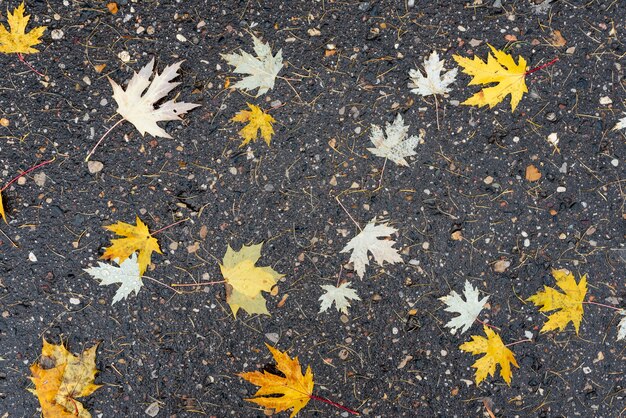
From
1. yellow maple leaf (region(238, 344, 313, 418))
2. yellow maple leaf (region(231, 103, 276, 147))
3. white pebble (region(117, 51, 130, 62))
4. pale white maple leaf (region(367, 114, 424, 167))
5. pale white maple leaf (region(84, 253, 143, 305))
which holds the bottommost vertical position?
yellow maple leaf (region(238, 344, 313, 418))

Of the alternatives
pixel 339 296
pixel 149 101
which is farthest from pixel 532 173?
pixel 149 101

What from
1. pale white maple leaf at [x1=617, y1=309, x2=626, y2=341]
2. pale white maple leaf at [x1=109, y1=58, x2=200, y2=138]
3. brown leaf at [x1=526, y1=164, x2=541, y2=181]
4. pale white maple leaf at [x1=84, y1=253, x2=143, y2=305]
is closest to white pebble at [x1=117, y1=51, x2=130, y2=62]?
pale white maple leaf at [x1=109, y1=58, x2=200, y2=138]

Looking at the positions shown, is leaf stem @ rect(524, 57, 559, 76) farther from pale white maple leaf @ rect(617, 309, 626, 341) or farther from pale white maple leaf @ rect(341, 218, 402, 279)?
pale white maple leaf @ rect(617, 309, 626, 341)

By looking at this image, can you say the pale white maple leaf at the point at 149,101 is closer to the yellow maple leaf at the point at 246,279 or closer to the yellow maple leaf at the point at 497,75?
the yellow maple leaf at the point at 246,279

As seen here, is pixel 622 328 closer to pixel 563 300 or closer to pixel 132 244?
pixel 563 300

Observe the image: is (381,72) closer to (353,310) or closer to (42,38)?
(353,310)

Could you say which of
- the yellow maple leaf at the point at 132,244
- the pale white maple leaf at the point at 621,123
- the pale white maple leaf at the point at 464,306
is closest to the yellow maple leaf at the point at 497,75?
the pale white maple leaf at the point at 621,123
